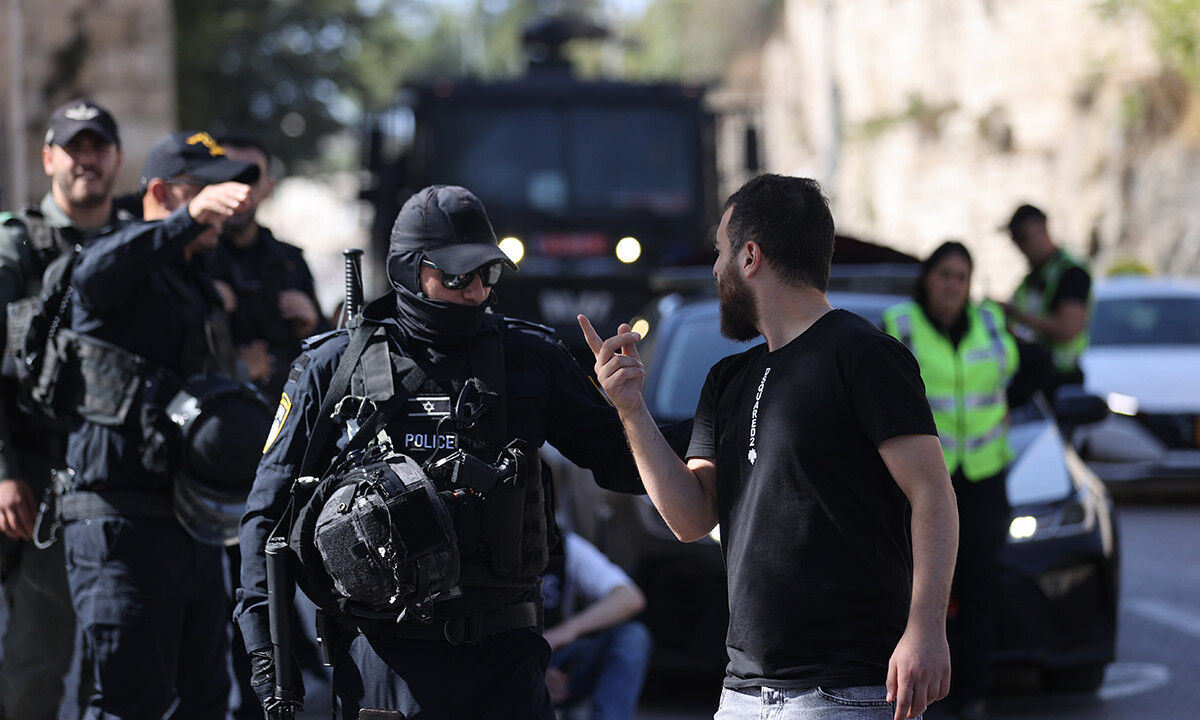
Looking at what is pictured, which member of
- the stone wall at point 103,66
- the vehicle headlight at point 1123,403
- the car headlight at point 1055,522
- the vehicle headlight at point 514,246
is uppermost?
the stone wall at point 103,66

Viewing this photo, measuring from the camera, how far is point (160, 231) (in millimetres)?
4250

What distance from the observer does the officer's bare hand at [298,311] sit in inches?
220

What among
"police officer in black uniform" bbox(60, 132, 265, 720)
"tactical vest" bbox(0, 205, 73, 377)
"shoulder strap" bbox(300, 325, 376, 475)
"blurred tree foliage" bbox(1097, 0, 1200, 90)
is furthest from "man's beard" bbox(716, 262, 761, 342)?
"blurred tree foliage" bbox(1097, 0, 1200, 90)

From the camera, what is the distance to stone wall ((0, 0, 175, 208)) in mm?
16953

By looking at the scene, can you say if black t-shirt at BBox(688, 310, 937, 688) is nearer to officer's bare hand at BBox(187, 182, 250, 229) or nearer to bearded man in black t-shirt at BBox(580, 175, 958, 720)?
bearded man in black t-shirt at BBox(580, 175, 958, 720)

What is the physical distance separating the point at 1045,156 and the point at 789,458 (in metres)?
30.5

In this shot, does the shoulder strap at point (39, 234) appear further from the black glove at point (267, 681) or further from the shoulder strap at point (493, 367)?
the black glove at point (267, 681)

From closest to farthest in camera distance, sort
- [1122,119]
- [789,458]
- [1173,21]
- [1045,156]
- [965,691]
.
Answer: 1. [789,458]
2. [965,691]
3. [1173,21]
4. [1122,119]
5. [1045,156]

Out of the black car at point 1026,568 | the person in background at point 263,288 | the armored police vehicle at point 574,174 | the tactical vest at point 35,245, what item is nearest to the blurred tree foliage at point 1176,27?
the armored police vehicle at point 574,174

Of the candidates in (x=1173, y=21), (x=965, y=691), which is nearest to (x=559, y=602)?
(x=965, y=691)

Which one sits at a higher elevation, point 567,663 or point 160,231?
point 160,231

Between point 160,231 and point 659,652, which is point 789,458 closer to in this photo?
point 160,231

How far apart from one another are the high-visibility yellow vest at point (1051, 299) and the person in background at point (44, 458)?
16.4ft

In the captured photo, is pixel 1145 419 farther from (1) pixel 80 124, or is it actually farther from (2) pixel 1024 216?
(1) pixel 80 124
